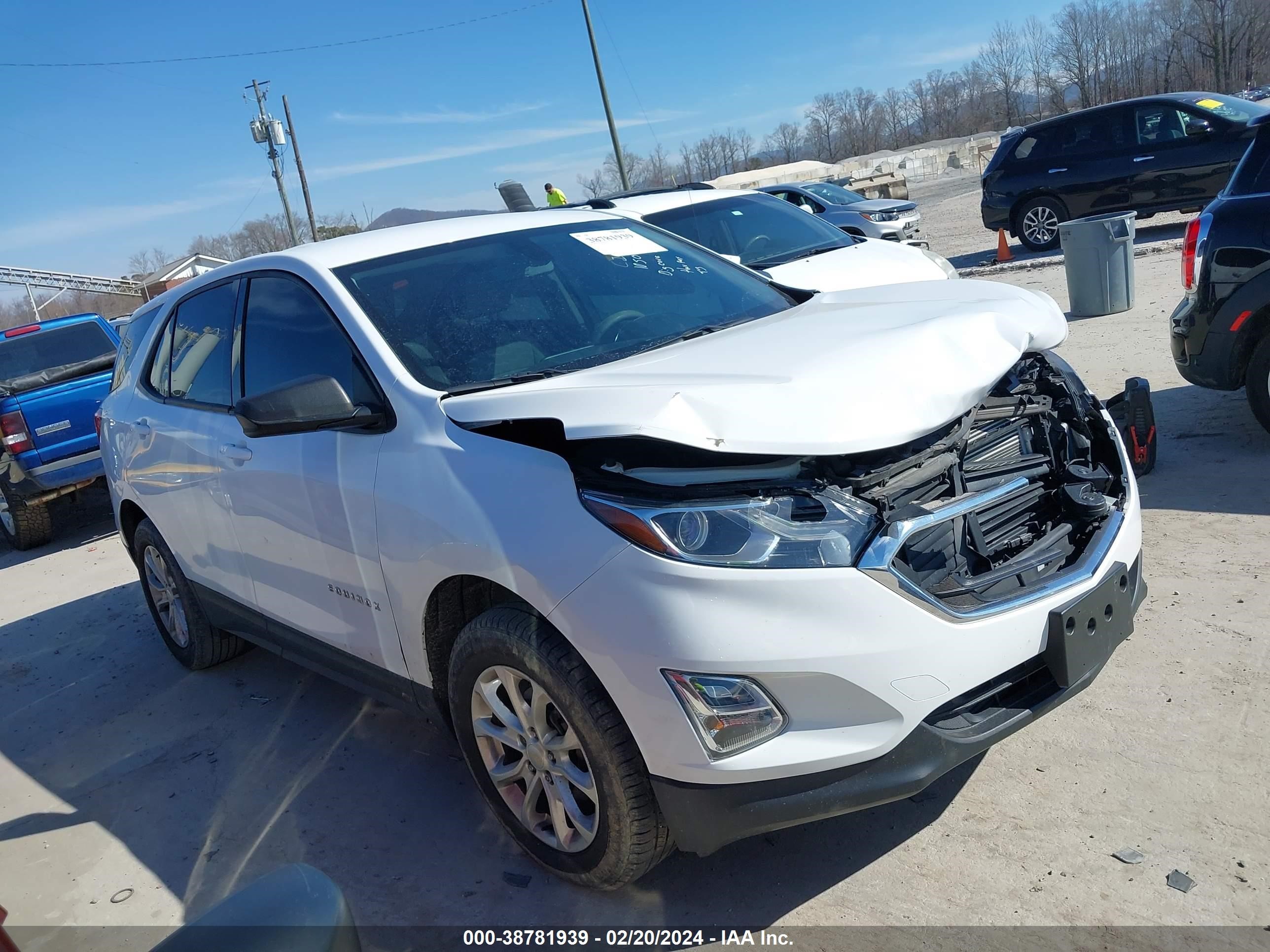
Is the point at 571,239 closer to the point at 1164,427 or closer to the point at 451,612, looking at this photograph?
the point at 451,612

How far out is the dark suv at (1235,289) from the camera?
4969 millimetres

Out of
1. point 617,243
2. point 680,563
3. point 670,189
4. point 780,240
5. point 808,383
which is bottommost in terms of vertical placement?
point 680,563

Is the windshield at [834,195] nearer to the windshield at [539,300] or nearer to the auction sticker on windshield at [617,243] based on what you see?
the auction sticker on windshield at [617,243]

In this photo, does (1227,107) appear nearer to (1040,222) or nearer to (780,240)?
(1040,222)

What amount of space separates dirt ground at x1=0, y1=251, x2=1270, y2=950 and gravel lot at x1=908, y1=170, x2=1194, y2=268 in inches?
390

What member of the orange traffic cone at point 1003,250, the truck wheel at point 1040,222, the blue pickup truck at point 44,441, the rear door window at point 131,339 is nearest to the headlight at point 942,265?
the orange traffic cone at point 1003,250

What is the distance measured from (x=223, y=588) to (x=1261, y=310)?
197 inches

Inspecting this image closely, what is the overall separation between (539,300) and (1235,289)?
3.63m

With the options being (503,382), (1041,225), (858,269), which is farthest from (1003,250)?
(503,382)

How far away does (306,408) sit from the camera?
9.75ft

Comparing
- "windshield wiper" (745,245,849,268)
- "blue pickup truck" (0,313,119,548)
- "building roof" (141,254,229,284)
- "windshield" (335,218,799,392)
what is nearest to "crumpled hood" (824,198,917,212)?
"windshield wiper" (745,245,849,268)

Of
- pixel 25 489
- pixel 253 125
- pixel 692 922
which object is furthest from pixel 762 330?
pixel 253 125

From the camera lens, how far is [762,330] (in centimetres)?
328

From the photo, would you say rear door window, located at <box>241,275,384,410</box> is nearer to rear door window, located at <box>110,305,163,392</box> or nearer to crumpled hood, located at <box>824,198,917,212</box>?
rear door window, located at <box>110,305,163,392</box>
